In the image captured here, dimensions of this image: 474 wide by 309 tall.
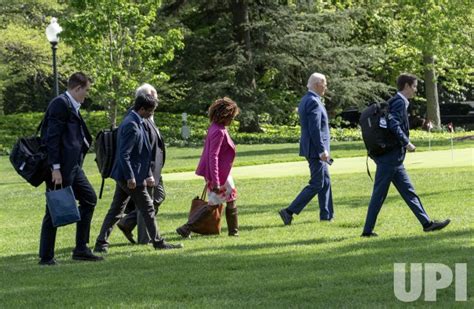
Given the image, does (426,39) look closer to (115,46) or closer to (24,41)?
(115,46)

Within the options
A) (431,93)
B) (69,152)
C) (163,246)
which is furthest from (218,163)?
(431,93)

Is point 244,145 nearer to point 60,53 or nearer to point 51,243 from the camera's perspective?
point 60,53

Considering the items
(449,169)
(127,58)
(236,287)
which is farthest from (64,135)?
(127,58)

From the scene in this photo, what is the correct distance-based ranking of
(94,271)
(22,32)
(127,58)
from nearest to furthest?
(94,271) → (127,58) → (22,32)

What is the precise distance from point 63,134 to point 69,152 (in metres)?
0.18

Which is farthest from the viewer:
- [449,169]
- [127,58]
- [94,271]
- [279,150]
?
[127,58]

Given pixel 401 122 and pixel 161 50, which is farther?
pixel 161 50

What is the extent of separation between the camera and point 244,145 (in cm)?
4019

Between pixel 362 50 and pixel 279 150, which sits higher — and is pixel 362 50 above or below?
above

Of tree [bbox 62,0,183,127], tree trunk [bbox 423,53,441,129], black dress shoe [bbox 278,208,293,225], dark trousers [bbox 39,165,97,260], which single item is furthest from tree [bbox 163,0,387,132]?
dark trousers [bbox 39,165,97,260]

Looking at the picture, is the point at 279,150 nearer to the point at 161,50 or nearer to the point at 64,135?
the point at 161,50

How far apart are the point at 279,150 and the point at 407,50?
1660 cm

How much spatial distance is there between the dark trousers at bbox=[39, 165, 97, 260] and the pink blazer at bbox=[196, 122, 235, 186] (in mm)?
1994

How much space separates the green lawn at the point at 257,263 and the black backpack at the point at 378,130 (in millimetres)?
956
